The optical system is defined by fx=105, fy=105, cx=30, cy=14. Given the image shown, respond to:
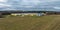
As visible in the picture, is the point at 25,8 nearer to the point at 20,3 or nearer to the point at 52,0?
the point at 20,3

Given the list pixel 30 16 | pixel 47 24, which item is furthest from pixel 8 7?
pixel 47 24

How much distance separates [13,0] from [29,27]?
0.22 meters

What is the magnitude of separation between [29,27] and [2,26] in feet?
0.54

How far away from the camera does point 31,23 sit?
660 millimetres

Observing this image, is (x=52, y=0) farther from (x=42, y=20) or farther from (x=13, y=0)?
(x=13, y=0)

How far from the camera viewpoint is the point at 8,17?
708 mm

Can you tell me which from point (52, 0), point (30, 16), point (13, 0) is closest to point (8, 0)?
point (13, 0)

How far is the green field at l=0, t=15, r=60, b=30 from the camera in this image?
64 cm

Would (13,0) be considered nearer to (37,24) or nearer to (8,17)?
(8,17)

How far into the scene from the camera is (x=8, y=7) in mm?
711

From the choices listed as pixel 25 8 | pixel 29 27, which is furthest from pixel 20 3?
pixel 29 27

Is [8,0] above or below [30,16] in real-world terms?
above

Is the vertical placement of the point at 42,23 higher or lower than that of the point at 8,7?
lower

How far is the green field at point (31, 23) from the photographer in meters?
0.64
